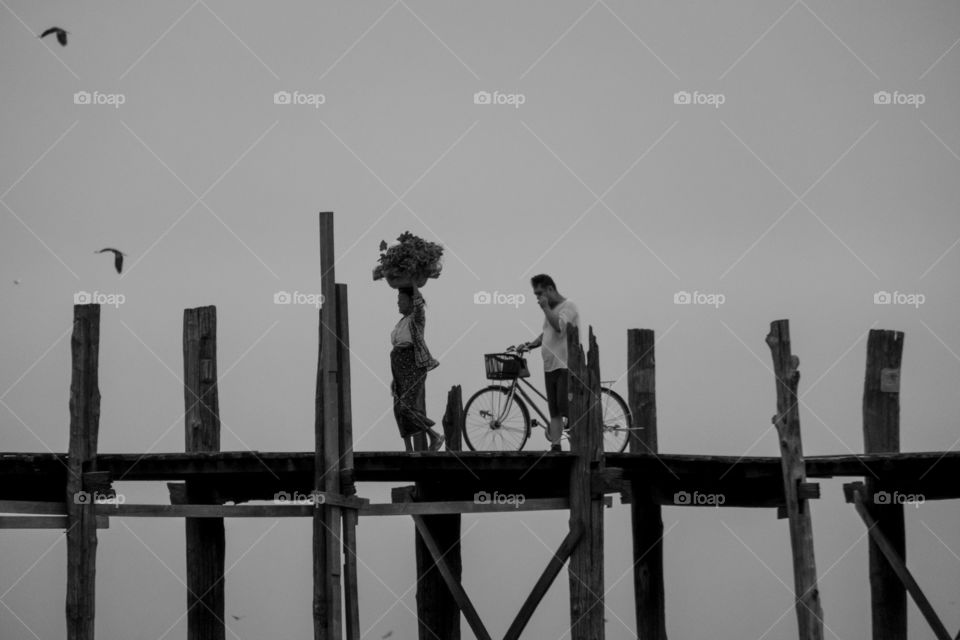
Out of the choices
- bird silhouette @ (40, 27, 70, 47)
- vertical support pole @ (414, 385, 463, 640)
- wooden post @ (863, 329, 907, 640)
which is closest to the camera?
bird silhouette @ (40, 27, 70, 47)

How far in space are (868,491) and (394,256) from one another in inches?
190

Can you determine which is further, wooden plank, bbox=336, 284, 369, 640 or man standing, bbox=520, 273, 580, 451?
man standing, bbox=520, 273, 580, 451

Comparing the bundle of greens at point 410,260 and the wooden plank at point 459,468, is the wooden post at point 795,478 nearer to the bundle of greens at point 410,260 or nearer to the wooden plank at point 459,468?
the wooden plank at point 459,468

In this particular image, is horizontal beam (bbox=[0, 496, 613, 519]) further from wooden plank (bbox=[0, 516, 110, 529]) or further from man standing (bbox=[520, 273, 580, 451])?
man standing (bbox=[520, 273, 580, 451])

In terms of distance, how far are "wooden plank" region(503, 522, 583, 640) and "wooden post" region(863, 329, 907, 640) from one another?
123 inches

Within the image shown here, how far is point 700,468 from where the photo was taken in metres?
18.6

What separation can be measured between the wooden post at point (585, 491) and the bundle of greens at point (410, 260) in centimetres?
159

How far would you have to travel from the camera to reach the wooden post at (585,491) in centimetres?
1853

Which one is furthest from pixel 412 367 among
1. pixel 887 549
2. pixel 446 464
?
pixel 887 549

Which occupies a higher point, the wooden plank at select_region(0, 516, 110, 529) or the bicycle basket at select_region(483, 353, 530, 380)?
the bicycle basket at select_region(483, 353, 530, 380)

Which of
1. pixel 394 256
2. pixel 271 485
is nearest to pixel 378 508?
pixel 271 485

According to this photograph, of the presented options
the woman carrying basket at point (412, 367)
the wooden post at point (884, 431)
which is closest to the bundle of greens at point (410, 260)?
the woman carrying basket at point (412, 367)

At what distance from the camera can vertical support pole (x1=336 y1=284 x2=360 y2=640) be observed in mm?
17578

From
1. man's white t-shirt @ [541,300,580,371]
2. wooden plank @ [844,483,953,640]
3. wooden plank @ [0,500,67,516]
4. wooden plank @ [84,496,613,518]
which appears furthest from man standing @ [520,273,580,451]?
wooden plank @ [0,500,67,516]
